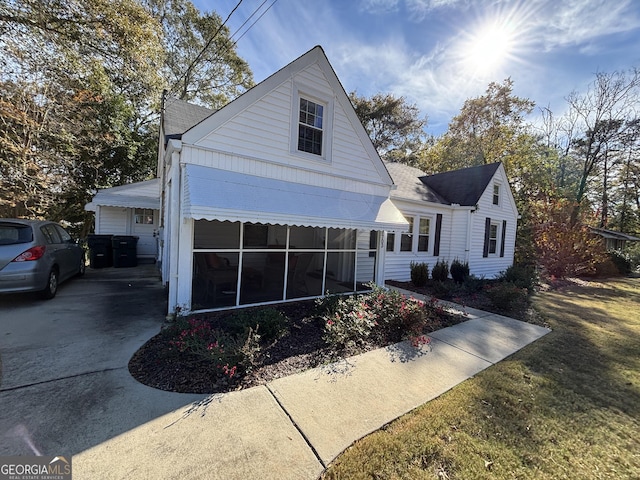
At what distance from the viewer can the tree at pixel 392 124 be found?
28.2 m

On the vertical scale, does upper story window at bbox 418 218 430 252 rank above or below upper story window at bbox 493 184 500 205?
below

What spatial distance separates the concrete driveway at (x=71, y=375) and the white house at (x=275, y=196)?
1422mm

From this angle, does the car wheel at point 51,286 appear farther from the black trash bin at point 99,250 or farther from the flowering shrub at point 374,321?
the flowering shrub at point 374,321

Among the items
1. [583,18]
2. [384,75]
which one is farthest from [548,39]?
[384,75]

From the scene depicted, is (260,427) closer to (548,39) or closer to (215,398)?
(215,398)

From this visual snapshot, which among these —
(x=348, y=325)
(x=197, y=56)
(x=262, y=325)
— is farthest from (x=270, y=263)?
(x=197, y=56)

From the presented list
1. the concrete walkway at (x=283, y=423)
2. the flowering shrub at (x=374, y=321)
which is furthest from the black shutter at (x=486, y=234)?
the concrete walkway at (x=283, y=423)

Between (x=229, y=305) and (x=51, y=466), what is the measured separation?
4.62m

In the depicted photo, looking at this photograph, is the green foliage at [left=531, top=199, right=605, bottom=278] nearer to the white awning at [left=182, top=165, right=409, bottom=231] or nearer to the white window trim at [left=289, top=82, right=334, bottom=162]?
the white awning at [left=182, top=165, right=409, bottom=231]

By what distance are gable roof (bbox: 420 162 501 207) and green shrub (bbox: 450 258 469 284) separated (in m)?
3.21

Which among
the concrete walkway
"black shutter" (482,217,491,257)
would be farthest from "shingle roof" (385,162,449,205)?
the concrete walkway

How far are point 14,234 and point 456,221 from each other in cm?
1635

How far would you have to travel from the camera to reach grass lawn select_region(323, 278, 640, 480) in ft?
8.96

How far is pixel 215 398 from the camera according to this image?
351 centimetres
